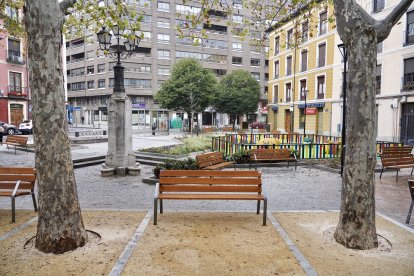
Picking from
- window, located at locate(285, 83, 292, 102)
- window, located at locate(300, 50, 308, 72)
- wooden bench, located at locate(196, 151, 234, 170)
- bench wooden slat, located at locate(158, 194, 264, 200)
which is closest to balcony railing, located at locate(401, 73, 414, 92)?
window, located at locate(300, 50, 308, 72)

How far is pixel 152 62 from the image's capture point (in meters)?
53.8

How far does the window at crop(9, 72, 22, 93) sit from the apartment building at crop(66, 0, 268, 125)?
16.1 meters

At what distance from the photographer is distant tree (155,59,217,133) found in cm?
4041

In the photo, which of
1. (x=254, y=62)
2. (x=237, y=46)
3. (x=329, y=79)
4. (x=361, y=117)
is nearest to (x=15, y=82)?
(x=329, y=79)

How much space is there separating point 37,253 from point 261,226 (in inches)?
134

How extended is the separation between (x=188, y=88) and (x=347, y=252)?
120ft

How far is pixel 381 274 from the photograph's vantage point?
3.86m

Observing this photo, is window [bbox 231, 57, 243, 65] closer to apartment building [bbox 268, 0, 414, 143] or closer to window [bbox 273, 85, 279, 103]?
apartment building [bbox 268, 0, 414, 143]

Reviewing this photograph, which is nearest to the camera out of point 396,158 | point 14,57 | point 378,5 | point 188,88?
point 396,158

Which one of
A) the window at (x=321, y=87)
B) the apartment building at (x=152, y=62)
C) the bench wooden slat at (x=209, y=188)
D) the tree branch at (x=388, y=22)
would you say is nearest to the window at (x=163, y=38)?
the apartment building at (x=152, y=62)

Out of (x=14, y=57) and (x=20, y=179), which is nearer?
(x=20, y=179)

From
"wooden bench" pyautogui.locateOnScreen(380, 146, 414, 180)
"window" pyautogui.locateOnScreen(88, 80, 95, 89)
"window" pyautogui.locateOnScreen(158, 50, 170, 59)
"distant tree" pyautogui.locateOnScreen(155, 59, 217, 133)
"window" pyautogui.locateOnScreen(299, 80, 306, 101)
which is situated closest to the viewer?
"wooden bench" pyautogui.locateOnScreen(380, 146, 414, 180)

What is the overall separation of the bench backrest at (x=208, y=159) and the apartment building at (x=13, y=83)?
3390 cm

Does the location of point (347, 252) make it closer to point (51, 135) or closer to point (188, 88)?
point (51, 135)
